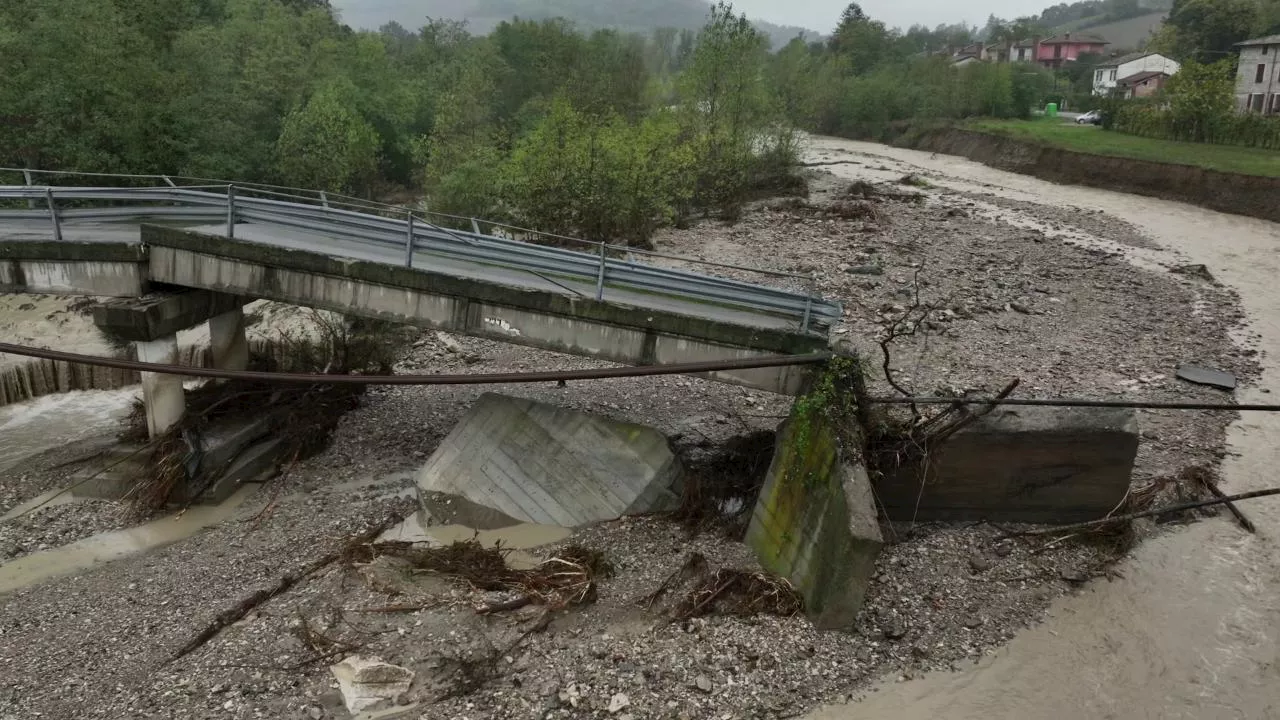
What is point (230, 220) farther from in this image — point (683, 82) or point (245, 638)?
point (683, 82)

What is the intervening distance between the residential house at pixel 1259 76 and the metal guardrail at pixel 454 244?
69.1 metres

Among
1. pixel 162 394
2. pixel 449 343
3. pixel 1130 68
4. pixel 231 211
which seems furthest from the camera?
pixel 1130 68

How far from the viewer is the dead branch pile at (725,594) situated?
1078cm

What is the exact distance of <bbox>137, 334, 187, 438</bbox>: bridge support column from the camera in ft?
51.4

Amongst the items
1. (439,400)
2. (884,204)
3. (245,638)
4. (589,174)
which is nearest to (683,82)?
(884,204)

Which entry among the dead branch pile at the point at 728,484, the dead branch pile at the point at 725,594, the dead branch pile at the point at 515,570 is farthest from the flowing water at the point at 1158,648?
the dead branch pile at the point at 728,484

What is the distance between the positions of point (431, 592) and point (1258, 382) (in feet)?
65.6

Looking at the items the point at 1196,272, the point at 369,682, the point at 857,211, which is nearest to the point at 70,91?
the point at 369,682

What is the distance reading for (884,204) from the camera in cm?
4300

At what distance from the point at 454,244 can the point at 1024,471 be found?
33.0 ft

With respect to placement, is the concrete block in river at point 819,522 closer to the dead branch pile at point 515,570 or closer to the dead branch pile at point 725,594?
the dead branch pile at point 725,594

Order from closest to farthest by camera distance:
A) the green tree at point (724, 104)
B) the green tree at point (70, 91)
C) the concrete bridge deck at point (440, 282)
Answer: the concrete bridge deck at point (440, 282) < the green tree at point (70, 91) < the green tree at point (724, 104)

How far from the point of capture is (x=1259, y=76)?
6594cm

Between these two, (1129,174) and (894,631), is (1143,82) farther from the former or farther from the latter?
(894,631)
